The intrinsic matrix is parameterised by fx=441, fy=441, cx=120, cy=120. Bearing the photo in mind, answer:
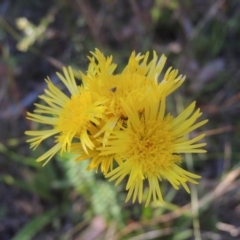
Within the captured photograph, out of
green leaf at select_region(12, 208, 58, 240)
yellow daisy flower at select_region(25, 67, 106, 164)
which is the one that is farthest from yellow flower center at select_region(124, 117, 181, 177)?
green leaf at select_region(12, 208, 58, 240)

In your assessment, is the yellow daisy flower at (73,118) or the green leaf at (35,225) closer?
the yellow daisy flower at (73,118)

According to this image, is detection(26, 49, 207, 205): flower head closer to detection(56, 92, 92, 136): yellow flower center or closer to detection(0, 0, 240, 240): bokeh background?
detection(56, 92, 92, 136): yellow flower center

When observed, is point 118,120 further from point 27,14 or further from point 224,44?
point 27,14

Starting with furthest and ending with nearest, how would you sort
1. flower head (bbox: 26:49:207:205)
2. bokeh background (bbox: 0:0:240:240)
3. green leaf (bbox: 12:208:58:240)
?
green leaf (bbox: 12:208:58:240) < bokeh background (bbox: 0:0:240:240) < flower head (bbox: 26:49:207:205)

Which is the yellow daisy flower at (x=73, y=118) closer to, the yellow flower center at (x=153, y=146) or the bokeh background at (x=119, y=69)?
the yellow flower center at (x=153, y=146)

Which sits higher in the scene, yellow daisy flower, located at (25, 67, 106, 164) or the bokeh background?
the bokeh background

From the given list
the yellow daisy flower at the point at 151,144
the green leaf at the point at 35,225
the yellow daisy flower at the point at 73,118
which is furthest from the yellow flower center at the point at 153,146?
the green leaf at the point at 35,225
